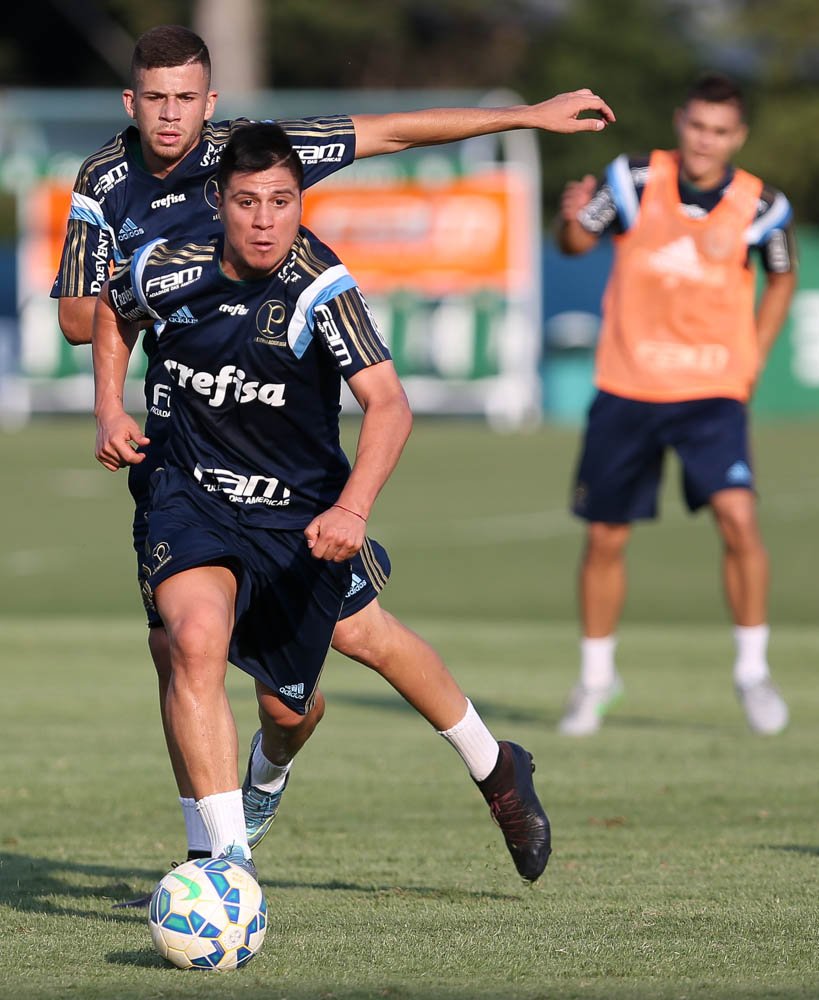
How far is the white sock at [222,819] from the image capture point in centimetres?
503

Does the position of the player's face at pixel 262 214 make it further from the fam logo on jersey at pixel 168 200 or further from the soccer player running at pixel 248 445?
the fam logo on jersey at pixel 168 200

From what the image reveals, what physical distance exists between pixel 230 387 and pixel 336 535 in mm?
634

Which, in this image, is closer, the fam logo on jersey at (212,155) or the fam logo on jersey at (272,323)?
the fam logo on jersey at (272,323)

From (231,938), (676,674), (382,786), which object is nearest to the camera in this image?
(231,938)

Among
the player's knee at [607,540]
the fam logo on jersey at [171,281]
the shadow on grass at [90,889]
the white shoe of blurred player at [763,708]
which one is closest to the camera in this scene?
the fam logo on jersey at [171,281]

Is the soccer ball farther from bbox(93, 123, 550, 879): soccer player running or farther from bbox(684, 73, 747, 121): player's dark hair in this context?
bbox(684, 73, 747, 121): player's dark hair

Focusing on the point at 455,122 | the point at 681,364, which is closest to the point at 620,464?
the point at 681,364

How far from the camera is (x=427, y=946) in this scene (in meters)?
4.88

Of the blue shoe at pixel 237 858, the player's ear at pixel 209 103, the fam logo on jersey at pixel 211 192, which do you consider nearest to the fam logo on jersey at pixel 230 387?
the fam logo on jersey at pixel 211 192

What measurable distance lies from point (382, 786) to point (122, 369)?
7.90ft

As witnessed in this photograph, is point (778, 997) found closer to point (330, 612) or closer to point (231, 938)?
point (231, 938)

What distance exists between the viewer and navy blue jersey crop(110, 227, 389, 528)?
519cm

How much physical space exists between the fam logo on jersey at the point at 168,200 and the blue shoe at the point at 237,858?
1891 mm

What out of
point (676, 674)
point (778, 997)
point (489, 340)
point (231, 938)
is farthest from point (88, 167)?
point (489, 340)
